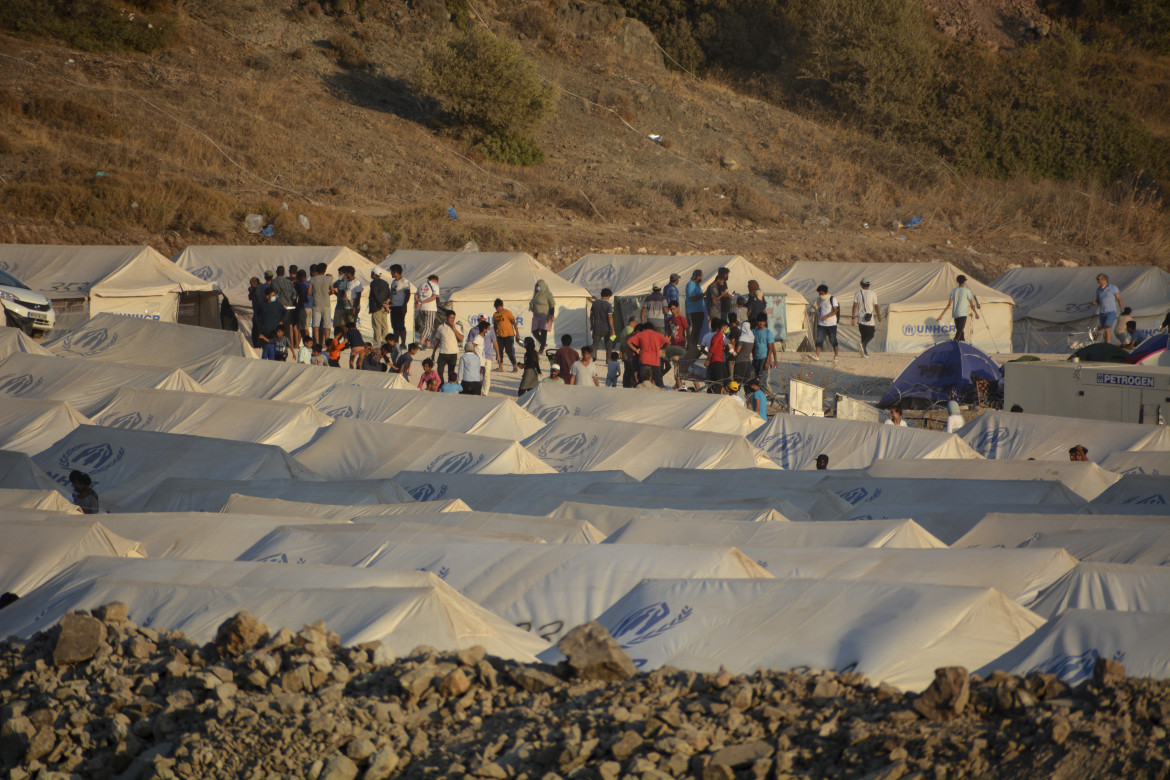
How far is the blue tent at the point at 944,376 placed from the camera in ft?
59.2

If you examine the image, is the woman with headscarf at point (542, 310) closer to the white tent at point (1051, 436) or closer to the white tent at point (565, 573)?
the white tent at point (1051, 436)

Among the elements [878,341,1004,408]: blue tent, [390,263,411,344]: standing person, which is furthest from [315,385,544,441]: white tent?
[878,341,1004,408]: blue tent

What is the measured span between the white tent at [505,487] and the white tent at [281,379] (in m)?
3.50

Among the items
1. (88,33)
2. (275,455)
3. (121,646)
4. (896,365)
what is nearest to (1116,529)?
(121,646)

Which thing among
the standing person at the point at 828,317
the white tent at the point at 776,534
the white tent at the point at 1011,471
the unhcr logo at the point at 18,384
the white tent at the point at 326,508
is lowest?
the standing person at the point at 828,317

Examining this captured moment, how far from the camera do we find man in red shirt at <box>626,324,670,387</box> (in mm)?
16609

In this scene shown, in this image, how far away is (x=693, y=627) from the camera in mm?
6082

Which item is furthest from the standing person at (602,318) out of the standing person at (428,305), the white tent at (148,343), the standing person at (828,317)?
the white tent at (148,343)

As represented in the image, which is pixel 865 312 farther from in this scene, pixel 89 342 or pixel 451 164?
pixel 451 164

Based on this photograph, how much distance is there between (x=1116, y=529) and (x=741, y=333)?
920cm

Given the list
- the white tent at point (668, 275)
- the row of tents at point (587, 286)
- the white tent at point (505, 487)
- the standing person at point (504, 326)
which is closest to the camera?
the white tent at point (505, 487)

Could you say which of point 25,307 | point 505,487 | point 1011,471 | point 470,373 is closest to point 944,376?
point 1011,471

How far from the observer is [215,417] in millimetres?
14039

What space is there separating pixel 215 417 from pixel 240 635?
354 inches
